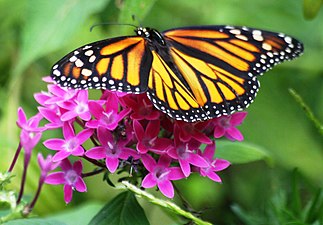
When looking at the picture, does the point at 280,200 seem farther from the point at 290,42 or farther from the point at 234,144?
the point at 290,42

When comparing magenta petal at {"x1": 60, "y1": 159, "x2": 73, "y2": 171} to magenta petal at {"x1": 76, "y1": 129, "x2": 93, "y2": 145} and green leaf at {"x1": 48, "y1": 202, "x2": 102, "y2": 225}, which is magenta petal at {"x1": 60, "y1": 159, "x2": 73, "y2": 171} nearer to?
magenta petal at {"x1": 76, "y1": 129, "x2": 93, "y2": 145}

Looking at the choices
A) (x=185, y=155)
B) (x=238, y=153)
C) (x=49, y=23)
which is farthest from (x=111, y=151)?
(x=49, y=23)

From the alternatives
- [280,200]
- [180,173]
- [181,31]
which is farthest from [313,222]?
[181,31]

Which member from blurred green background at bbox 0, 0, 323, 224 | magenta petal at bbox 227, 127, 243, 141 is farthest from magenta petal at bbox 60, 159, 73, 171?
blurred green background at bbox 0, 0, 323, 224

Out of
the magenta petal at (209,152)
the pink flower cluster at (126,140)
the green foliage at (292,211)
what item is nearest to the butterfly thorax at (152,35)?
the pink flower cluster at (126,140)

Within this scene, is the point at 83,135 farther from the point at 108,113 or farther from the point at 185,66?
the point at 185,66
